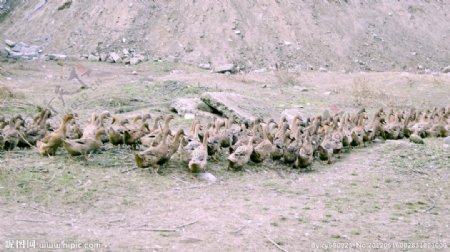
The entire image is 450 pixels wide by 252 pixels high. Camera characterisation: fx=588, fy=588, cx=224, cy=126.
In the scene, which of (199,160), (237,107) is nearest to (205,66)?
(237,107)

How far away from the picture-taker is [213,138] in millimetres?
9047

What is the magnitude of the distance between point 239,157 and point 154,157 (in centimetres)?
127

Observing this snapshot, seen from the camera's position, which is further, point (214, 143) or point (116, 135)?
point (116, 135)

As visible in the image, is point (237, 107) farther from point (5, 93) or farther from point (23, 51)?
point (23, 51)

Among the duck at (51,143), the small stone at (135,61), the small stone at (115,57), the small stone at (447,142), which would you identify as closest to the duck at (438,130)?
the small stone at (447,142)

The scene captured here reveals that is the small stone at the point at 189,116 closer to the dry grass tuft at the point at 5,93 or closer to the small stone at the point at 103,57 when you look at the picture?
the dry grass tuft at the point at 5,93

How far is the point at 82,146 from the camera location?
835 centimetres

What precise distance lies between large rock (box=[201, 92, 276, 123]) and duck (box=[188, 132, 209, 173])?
11.9 ft

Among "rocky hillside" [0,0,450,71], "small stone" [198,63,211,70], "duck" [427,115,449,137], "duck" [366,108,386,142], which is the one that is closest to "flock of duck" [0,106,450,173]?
"duck" [366,108,386,142]

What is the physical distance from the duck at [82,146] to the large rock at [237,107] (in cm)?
410

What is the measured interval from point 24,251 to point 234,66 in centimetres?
1764

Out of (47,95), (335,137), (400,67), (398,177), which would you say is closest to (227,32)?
(400,67)

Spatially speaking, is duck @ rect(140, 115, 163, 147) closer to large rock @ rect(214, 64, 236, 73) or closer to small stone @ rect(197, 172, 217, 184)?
small stone @ rect(197, 172, 217, 184)

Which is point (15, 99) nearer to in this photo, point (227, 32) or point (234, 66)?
point (234, 66)
